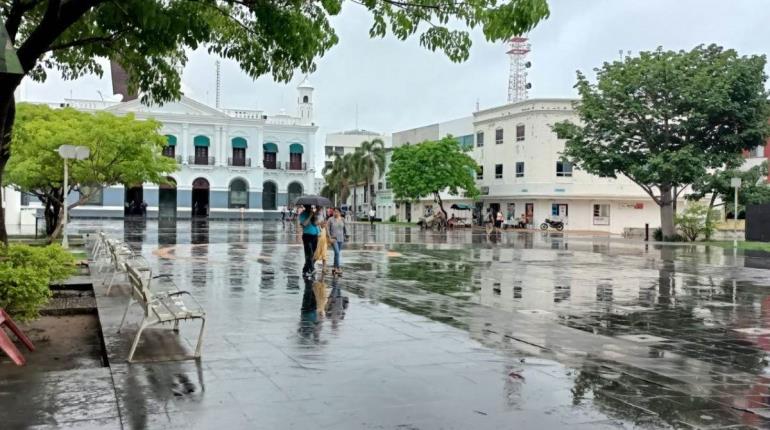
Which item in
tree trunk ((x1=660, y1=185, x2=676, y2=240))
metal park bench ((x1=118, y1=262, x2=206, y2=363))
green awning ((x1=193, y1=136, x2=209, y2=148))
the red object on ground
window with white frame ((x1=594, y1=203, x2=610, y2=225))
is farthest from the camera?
green awning ((x1=193, y1=136, x2=209, y2=148))

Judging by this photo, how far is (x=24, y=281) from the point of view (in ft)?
23.8

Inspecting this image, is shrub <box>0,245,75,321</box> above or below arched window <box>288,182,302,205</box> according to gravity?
below

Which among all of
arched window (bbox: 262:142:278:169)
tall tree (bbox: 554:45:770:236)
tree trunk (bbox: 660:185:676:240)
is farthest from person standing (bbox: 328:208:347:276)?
arched window (bbox: 262:142:278:169)

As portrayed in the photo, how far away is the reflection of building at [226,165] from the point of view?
6775 centimetres

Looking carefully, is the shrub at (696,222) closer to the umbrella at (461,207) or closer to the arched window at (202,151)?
the umbrella at (461,207)

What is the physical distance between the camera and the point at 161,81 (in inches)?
397

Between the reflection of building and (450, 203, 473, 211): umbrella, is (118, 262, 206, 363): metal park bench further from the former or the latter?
the reflection of building

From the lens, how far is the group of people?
14.9 meters

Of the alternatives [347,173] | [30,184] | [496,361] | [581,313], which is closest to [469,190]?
[347,173]

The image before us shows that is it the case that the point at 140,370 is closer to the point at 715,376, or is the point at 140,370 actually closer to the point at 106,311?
the point at 106,311

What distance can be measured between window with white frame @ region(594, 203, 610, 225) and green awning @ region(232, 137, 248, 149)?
35.2 metres

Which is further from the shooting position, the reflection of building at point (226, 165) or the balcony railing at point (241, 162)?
the balcony railing at point (241, 162)

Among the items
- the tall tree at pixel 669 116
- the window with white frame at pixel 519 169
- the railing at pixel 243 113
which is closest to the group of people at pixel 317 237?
the tall tree at pixel 669 116

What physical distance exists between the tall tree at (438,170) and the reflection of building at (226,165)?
667 inches
